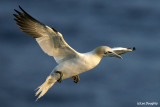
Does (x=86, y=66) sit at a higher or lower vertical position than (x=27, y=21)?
lower

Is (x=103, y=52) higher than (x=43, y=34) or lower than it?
lower

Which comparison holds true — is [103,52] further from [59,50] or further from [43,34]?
[43,34]

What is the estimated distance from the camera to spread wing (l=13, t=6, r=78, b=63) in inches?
411

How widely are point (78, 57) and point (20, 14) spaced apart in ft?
5.62

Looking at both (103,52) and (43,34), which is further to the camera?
(103,52)

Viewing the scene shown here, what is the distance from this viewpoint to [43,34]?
1051cm

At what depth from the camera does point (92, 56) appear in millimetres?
10586

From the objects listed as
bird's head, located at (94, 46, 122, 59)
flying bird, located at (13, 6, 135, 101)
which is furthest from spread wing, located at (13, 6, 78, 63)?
bird's head, located at (94, 46, 122, 59)

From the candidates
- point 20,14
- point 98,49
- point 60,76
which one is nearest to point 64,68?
point 60,76

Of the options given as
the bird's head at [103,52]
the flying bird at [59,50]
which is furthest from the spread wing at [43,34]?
the bird's head at [103,52]

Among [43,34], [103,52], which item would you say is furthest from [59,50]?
[103,52]

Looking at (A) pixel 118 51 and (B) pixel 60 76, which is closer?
(B) pixel 60 76

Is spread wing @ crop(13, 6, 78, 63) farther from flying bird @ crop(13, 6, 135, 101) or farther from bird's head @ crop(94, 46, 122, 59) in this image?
bird's head @ crop(94, 46, 122, 59)

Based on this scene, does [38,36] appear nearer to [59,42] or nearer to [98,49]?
[59,42]
